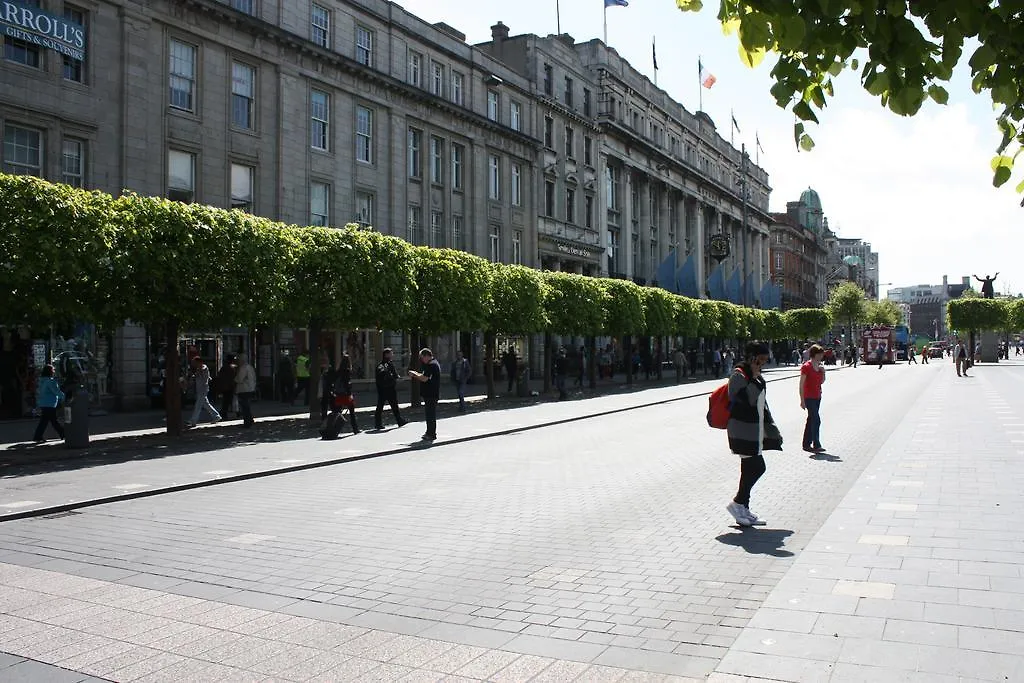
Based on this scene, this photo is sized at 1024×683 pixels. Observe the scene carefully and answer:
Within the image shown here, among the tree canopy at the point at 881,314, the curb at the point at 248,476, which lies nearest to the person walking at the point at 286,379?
the curb at the point at 248,476

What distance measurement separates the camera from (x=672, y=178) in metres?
68.8

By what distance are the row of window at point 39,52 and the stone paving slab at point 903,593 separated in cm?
2289

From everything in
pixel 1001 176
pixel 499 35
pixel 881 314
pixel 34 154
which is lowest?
pixel 1001 176

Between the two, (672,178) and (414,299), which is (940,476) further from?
(672,178)

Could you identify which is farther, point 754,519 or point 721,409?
point 721,409

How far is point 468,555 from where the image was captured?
7516 mm

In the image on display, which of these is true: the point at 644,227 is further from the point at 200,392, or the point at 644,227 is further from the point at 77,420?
the point at 77,420

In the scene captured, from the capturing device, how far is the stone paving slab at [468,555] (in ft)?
17.9

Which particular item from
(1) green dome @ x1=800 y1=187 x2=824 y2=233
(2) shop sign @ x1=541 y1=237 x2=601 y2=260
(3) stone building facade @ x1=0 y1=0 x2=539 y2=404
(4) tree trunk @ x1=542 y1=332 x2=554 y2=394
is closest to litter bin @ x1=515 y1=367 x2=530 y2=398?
(4) tree trunk @ x1=542 y1=332 x2=554 y2=394

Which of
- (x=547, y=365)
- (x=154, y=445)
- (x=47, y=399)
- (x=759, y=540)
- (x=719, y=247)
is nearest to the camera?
(x=759, y=540)

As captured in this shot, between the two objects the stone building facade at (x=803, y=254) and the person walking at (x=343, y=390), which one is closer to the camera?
the person walking at (x=343, y=390)

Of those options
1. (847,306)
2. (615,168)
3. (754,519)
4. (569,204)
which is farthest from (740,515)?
(847,306)

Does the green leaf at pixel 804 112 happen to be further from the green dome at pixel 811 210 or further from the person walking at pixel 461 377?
the green dome at pixel 811 210

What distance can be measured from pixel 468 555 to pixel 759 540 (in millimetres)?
2702
